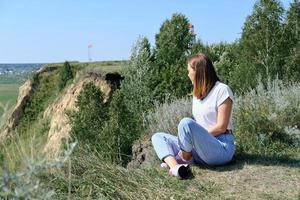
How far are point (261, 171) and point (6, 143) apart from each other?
260 centimetres

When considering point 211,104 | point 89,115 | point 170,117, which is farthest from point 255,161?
point 89,115

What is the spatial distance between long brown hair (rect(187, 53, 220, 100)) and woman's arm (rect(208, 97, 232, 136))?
0.85 ft

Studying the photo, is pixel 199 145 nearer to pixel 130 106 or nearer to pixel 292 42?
pixel 130 106

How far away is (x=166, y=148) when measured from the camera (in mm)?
6402

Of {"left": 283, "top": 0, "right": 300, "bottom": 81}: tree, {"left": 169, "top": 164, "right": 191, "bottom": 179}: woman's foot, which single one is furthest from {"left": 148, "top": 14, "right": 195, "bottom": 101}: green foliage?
{"left": 169, "top": 164, "right": 191, "bottom": 179}: woman's foot

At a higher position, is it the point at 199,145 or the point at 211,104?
the point at 211,104

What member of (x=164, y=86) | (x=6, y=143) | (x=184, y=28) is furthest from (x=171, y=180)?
(x=184, y=28)

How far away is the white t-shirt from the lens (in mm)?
6200

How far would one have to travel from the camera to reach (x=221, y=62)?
700 inches

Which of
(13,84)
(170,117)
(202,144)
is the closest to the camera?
(202,144)

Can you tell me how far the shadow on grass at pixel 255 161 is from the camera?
6.37 metres

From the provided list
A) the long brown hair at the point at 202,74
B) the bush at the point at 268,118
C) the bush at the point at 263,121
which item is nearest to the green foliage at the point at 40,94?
the bush at the point at 263,121

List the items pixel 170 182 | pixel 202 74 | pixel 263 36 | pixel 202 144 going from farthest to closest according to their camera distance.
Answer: pixel 263 36
pixel 202 74
pixel 202 144
pixel 170 182

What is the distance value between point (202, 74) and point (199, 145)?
743 millimetres
